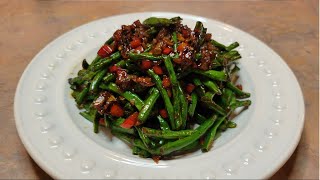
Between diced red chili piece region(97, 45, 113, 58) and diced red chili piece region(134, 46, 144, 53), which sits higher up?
diced red chili piece region(134, 46, 144, 53)

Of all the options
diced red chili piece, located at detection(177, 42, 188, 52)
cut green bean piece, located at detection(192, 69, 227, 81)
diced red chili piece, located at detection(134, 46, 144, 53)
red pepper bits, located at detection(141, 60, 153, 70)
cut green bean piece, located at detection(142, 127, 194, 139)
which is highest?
diced red chili piece, located at detection(177, 42, 188, 52)

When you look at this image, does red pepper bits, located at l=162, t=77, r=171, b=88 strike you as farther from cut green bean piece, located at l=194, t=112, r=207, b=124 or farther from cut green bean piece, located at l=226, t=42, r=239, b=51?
cut green bean piece, located at l=226, t=42, r=239, b=51

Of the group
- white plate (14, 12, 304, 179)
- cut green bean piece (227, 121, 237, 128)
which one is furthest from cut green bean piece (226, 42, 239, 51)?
cut green bean piece (227, 121, 237, 128)

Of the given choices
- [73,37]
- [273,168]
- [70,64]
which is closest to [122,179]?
[273,168]

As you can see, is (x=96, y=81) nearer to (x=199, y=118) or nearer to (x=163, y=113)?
(x=163, y=113)

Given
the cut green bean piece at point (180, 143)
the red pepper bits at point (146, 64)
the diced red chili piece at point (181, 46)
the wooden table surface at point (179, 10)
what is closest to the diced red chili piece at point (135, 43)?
the red pepper bits at point (146, 64)
